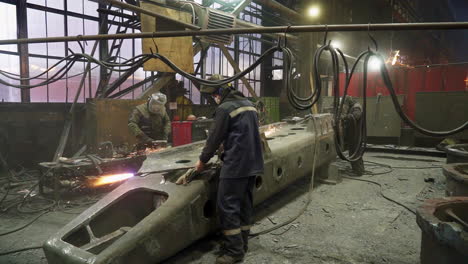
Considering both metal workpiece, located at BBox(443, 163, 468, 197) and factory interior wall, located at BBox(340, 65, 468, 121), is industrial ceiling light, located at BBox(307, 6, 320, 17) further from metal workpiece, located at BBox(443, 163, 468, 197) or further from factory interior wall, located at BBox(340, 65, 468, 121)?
metal workpiece, located at BBox(443, 163, 468, 197)

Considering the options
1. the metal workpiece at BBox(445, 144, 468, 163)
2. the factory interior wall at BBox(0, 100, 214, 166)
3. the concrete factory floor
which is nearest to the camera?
the concrete factory floor

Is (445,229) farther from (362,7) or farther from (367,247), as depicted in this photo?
(362,7)

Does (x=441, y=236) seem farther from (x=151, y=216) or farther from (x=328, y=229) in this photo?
(x=151, y=216)

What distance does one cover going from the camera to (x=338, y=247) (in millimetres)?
3551

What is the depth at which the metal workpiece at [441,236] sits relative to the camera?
2.01 meters

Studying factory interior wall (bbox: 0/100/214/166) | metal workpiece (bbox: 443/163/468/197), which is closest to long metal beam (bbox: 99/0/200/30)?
metal workpiece (bbox: 443/163/468/197)

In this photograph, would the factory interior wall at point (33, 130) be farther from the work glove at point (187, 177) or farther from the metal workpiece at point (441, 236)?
the metal workpiece at point (441, 236)

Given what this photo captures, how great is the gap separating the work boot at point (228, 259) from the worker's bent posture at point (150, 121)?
142 inches

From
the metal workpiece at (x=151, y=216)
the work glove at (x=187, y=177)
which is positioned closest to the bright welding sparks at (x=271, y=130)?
the metal workpiece at (x=151, y=216)

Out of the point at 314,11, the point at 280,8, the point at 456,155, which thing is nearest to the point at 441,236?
the point at 456,155

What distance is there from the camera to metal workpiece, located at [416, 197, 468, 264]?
6.60ft

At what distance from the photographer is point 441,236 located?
2.10 meters

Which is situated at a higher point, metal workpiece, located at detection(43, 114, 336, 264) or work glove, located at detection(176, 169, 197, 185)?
work glove, located at detection(176, 169, 197, 185)

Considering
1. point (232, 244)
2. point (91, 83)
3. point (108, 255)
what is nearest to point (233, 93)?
point (232, 244)
